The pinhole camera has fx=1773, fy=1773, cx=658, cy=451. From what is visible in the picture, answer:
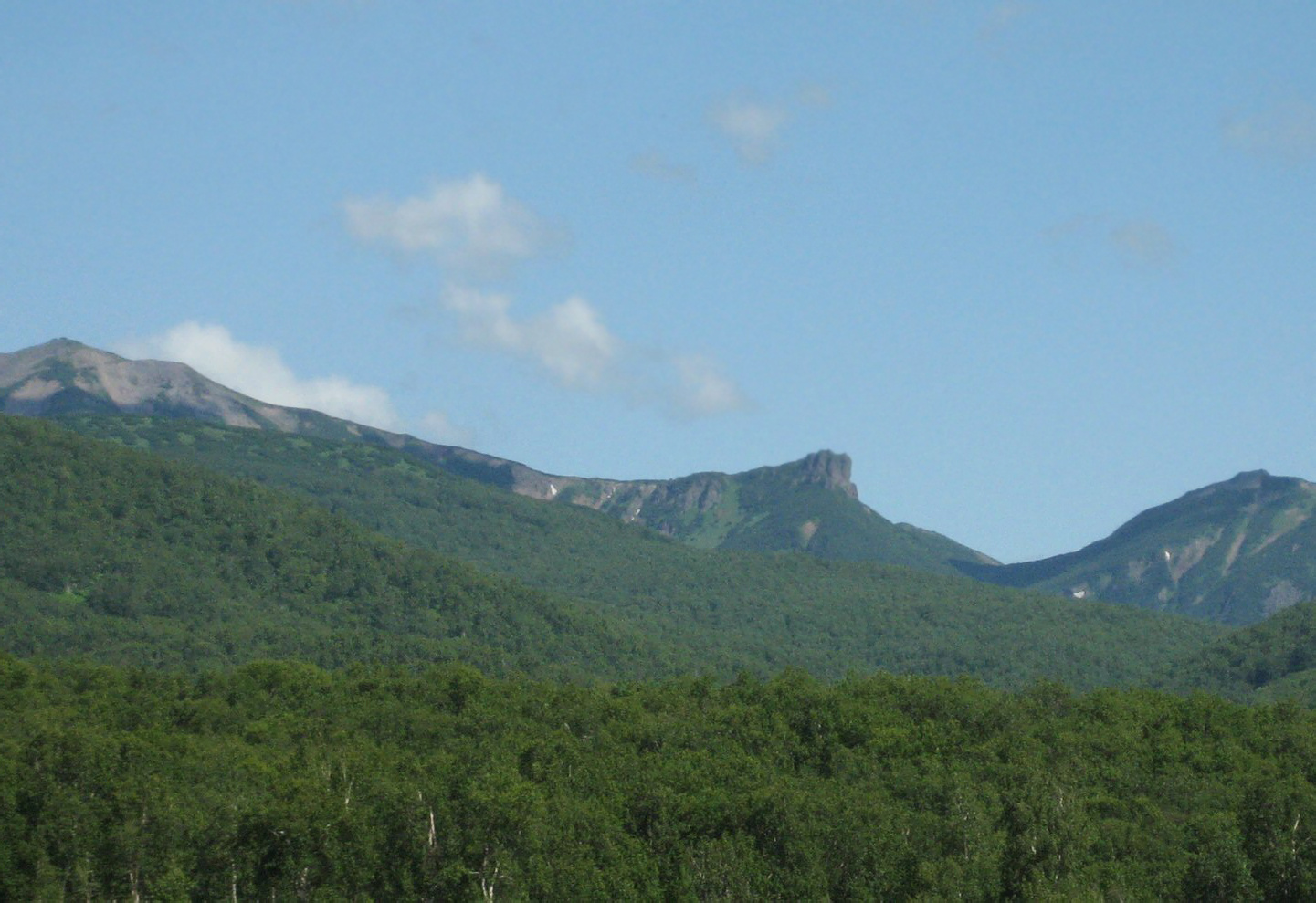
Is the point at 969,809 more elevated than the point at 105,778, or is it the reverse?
the point at 969,809

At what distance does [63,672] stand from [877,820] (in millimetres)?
82625

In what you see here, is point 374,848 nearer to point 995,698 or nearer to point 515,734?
point 515,734

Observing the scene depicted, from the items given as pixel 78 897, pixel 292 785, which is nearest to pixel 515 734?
pixel 292 785

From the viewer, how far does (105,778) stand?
103 meters

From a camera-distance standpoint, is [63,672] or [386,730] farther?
[63,672]

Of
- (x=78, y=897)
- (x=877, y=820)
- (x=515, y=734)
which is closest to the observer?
(x=78, y=897)

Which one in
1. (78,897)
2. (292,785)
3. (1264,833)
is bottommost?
(78,897)

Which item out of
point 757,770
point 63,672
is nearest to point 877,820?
point 757,770

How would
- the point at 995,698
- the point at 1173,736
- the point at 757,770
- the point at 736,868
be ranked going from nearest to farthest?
the point at 736,868 < the point at 757,770 < the point at 1173,736 < the point at 995,698

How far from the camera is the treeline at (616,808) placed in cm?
9662

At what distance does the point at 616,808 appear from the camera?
10981 cm

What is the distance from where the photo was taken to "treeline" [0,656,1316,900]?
317ft

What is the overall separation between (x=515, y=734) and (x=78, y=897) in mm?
44739

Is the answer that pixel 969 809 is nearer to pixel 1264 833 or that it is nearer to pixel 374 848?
pixel 1264 833
